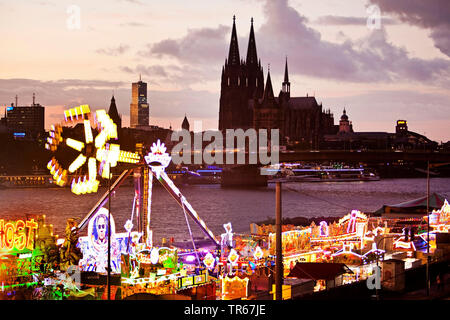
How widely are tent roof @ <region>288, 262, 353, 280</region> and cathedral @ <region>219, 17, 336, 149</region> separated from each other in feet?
480

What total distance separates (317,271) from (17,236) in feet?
27.8

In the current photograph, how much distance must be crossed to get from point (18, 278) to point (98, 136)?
4.38 metres

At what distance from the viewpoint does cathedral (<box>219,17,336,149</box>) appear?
16862 centimetres

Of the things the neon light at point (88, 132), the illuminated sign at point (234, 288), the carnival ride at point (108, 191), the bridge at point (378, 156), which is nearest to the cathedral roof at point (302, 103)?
the bridge at point (378, 156)

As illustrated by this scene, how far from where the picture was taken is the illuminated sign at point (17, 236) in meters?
19.0

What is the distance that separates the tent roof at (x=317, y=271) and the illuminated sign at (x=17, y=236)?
7495 mm

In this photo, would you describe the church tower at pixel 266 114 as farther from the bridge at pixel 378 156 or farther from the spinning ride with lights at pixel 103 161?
the spinning ride with lights at pixel 103 161

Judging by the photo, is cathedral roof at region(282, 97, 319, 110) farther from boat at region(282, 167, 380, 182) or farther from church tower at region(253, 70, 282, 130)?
boat at region(282, 167, 380, 182)

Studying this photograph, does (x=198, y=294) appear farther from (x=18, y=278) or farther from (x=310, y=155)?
(x=310, y=155)

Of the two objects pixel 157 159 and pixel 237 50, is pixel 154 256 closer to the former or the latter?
pixel 157 159

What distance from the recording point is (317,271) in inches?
765

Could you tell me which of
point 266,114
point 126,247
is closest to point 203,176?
point 266,114
